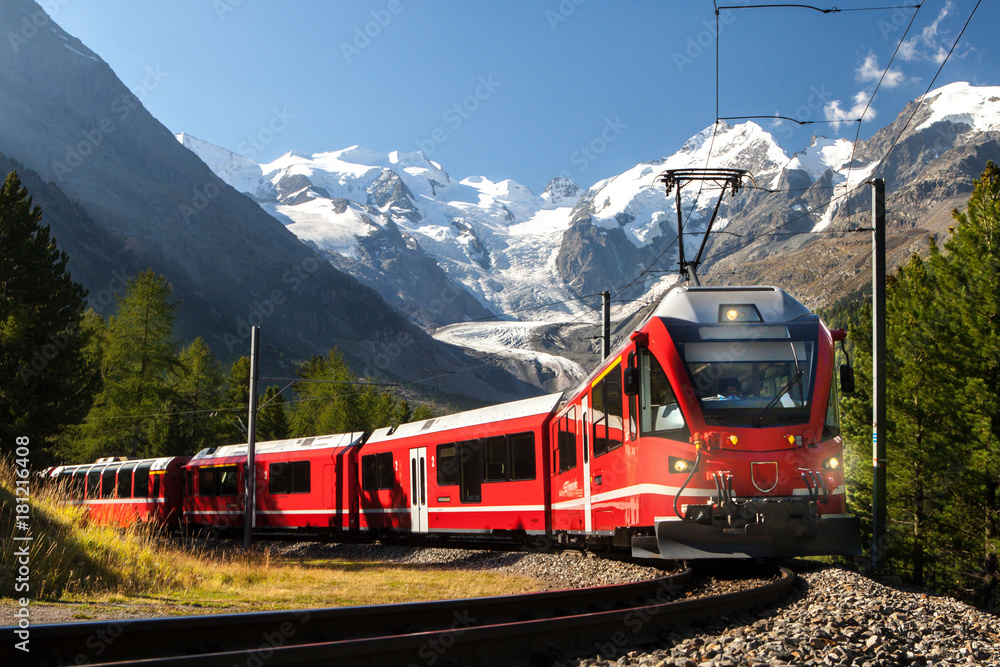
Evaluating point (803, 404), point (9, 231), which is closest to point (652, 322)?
point (803, 404)

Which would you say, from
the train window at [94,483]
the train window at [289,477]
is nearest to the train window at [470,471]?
the train window at [289,477]

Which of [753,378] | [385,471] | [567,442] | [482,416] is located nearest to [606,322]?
[482,416]

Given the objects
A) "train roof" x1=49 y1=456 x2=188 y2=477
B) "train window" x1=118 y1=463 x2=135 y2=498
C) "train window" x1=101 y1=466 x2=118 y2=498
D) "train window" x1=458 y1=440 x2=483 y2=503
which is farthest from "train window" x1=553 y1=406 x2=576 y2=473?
"train window" x1=101 y1=466 x2=118 y2=498

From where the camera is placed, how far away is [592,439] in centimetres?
1334

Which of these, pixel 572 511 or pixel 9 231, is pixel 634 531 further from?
pixel 9 231

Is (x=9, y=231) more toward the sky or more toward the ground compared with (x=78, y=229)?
more toward the ground

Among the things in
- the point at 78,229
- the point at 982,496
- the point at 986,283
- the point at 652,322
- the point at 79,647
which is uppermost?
the point at 78,229

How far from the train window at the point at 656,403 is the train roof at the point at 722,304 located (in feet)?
2.34

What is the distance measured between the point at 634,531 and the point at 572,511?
330cm

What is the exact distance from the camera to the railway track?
495 centimetres

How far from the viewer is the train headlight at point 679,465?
10.1 metres

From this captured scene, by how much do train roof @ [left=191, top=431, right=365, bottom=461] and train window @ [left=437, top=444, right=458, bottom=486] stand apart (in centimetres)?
549

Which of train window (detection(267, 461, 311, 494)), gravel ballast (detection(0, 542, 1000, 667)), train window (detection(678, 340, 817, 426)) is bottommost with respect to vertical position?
train window (detection(267, 461, 311, 494))

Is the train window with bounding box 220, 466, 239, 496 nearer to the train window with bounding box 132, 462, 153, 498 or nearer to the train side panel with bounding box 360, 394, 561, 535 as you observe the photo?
the train window with bounding box 132, 462, 153, 498
